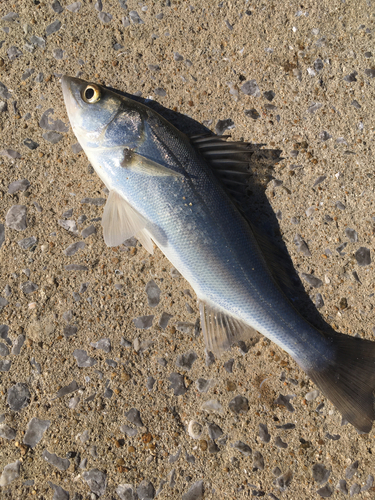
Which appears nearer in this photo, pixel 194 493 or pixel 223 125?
pixel 194 493

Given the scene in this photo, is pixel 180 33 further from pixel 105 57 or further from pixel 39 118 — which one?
pixel 39 118

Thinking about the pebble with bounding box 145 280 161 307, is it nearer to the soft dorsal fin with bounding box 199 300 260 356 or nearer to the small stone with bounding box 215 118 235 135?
the soft dorsal fin with bounding box 199 300 260 356

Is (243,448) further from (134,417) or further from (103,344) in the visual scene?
(103,344)

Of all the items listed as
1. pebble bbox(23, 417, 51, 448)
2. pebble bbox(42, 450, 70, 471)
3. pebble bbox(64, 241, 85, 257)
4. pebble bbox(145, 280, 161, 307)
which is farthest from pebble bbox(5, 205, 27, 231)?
pebble bbox(42, 450, 70, 471)

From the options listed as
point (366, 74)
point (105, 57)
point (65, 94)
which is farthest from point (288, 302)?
point (105, 57)

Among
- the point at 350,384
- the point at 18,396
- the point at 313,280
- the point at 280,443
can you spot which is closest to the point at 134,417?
the point at 18,396

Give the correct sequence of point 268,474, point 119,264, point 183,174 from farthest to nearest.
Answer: point 119,264 < point 268,474 < point 183,174

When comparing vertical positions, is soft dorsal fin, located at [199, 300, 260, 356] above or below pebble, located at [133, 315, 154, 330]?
above
